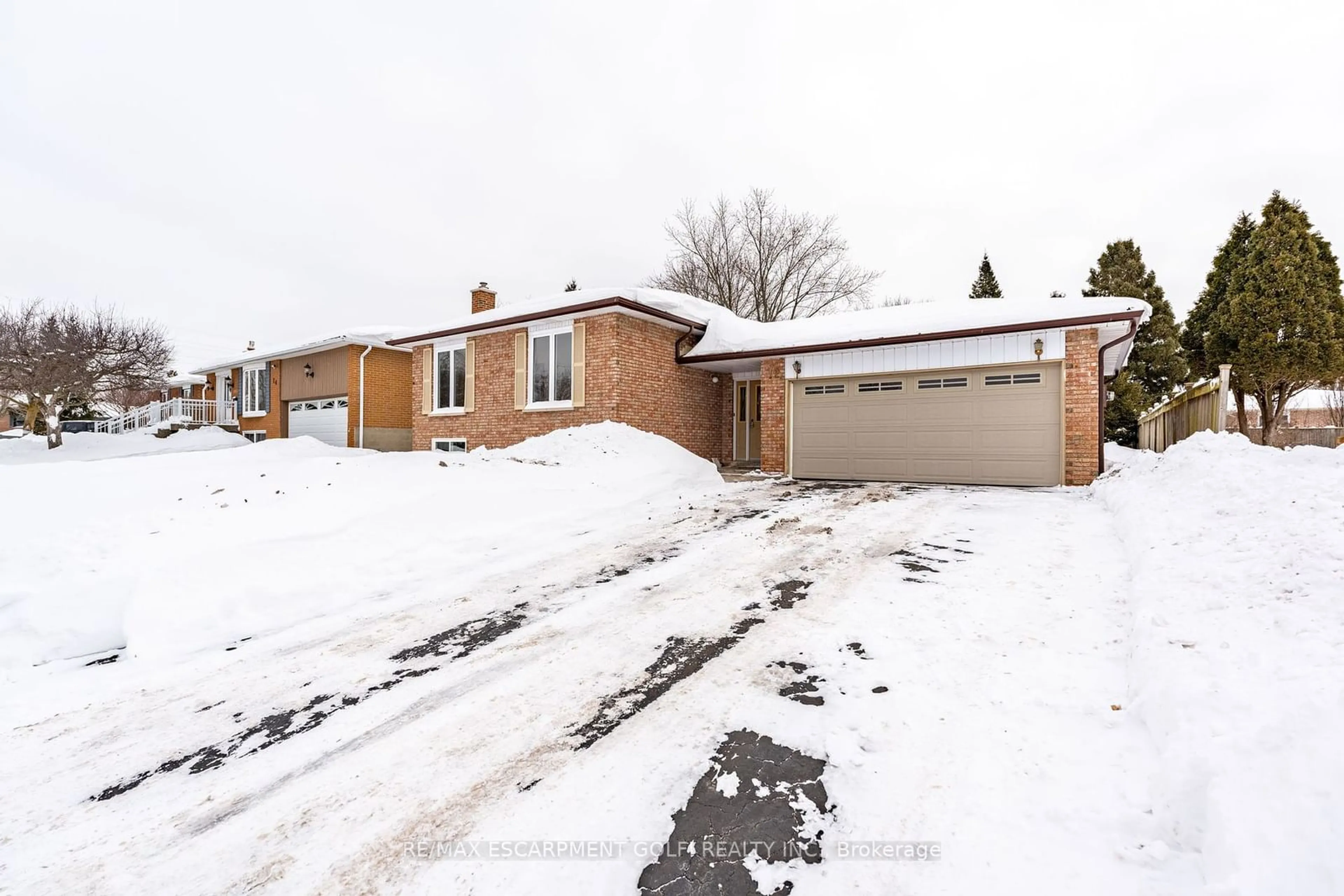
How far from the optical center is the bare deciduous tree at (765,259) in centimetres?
2609

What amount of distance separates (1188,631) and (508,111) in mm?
19473

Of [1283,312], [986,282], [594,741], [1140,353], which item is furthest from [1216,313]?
[594,741]

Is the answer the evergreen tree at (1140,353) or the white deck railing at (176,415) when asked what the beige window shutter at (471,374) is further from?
the evergreen tree at (1140,353)

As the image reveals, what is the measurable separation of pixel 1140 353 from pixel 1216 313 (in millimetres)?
4321

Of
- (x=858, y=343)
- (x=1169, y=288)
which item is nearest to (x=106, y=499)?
(x=858, y=343)

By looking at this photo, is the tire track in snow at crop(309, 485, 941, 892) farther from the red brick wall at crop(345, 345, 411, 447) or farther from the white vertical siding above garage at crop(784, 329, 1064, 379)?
the red brick wall at crop(345, 345, 411, 447)

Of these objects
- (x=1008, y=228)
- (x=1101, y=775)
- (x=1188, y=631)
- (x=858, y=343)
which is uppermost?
(x=1008, y=228)

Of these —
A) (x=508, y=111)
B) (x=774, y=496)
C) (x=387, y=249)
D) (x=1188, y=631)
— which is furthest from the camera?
(x=387, y=249)

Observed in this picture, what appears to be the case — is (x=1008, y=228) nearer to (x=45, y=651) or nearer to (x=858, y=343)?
(x=858, y=343)

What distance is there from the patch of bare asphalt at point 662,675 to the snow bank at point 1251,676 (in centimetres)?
198

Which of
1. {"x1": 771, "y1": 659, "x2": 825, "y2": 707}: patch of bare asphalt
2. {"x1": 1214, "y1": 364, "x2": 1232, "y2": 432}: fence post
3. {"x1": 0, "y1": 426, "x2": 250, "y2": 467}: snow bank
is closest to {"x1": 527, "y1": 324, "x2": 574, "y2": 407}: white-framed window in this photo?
{"x1": 771, "y1": 659, "x2": 825, "y2": 707}: patch of bare asphalt

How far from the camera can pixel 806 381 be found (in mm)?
11664

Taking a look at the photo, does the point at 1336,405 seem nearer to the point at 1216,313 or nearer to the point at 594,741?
the point at 1216,313

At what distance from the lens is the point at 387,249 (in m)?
27.6
